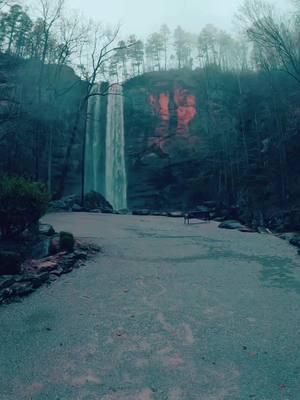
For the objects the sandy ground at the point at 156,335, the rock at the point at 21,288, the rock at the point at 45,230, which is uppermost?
the rock at the point at 45,230

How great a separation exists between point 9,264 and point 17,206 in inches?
88.5

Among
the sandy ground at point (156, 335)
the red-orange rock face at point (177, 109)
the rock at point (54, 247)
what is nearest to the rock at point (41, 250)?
the rock at point (54, 247)

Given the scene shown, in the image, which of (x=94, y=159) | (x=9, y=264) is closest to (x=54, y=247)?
(x=9, y=264)

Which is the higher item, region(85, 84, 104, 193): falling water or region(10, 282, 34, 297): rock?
region(85, 84, 104, 193): falling water

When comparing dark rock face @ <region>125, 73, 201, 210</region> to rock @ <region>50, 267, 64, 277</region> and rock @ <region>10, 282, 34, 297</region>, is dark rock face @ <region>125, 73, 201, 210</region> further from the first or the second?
rock @ <region>10, 282, 34, 297</region>

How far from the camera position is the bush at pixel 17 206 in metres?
7.21

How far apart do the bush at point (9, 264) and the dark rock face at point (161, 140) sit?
27191 mm

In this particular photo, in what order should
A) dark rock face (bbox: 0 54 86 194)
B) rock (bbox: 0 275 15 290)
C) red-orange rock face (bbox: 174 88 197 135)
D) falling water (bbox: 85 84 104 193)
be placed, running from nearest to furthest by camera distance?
rock (bbox: 0 275 15 290), dark rock face (bbox: 0 54 86 194), falling water (bbox: 85 84 104 193), red-orange rock face (bbox: 174 88 197 135)

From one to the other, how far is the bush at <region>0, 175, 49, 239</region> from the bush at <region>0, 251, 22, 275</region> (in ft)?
6.48

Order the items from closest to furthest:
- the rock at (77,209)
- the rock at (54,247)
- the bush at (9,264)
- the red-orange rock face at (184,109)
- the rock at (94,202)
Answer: the bush at (9,264), the rock at (54,247), the rock at (77,209), the rock at (94,202), the red-orange rock face at (184,109)

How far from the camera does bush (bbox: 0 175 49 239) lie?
7211mm

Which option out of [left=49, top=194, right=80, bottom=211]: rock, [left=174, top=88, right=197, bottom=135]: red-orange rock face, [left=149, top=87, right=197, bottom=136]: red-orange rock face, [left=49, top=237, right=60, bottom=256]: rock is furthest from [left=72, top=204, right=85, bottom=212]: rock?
[left=174, top=88, right=197, bottom=135]: red-orange rock face

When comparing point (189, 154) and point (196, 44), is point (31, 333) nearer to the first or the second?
point (189, 154)

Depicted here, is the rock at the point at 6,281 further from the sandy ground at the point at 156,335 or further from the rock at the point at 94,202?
the rock at the point at 94,202
